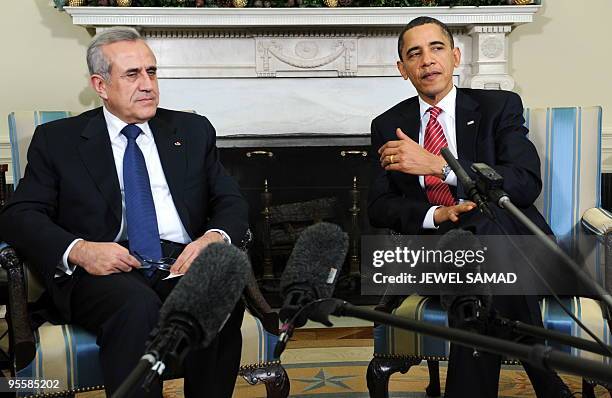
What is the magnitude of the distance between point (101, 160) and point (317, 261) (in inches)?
55.1

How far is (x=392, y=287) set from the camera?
7.97ft

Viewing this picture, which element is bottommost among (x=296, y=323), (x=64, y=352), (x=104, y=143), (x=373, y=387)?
(x=373, y=387)

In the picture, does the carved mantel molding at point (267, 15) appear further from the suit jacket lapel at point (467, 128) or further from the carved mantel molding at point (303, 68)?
the suit jacket lapel at point (467, 128)

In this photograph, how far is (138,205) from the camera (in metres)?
2.31

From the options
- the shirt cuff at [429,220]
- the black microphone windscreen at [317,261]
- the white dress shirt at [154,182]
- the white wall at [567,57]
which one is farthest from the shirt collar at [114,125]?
the white wall at [567,57]

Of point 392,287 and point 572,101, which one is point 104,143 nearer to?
point 392,287

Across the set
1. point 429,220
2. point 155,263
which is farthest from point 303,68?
point 155,263

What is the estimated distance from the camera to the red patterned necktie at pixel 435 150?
2539 millimetres

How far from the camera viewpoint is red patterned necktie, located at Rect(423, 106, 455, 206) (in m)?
2.54

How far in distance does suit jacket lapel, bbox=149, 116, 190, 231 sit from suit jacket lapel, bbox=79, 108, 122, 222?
14cm

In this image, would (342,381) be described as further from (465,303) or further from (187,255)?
(465,303)

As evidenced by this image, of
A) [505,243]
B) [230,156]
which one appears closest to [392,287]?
[505,243]

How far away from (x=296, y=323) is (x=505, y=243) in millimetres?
1243

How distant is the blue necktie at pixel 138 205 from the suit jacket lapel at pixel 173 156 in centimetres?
6
